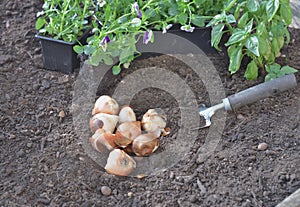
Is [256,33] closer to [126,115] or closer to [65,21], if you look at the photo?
[126,115]

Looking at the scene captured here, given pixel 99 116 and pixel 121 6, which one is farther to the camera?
pixel 121 6

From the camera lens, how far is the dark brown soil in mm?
1658

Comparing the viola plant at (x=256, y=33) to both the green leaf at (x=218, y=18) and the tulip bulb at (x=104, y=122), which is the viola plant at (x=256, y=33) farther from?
the tulip bulb at (x=104, y=122)

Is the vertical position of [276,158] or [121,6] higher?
[121,6]

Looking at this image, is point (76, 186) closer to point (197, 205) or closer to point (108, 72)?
point (197, 205)

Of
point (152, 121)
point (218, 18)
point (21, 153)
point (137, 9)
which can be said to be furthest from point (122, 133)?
point (218, 18)

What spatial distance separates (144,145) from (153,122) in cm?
11

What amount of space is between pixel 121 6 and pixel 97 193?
0.77 m

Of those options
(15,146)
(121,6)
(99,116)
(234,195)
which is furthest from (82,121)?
(234,195)

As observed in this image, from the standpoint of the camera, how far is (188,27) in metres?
1.94

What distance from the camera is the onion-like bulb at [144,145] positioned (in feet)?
5.93

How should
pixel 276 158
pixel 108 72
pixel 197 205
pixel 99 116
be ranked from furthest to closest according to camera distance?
pixel 108 72 < pixel 99 116 < pixel 276 158 < pixel 197 205

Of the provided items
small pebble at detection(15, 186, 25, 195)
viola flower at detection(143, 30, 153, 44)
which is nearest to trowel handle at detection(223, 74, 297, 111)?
viola flower at detection(143, 30, 153, 44)

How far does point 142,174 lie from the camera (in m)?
1.76
